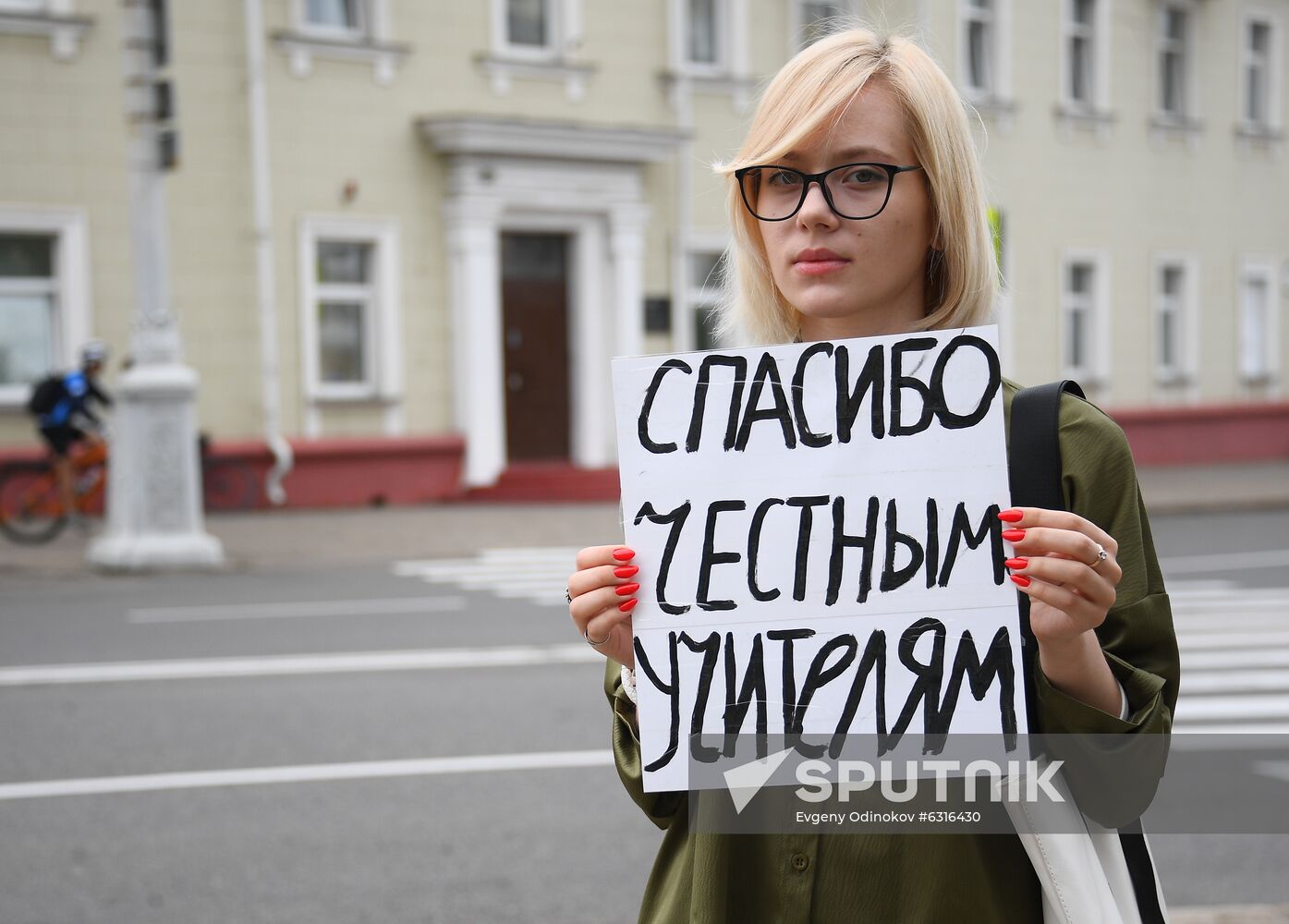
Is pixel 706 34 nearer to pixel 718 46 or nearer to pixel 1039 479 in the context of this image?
pixel 718 46

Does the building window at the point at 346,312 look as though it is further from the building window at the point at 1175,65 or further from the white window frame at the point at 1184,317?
the building window at the point at 1175,65

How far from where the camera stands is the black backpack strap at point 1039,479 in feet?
5.41

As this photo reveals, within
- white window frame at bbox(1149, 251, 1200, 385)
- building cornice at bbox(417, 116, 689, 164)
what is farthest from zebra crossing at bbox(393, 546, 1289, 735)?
white window frame at bbox(1149, 251, 1200, 385)

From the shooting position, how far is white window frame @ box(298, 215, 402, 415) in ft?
59.5

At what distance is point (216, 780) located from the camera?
600 centimetres

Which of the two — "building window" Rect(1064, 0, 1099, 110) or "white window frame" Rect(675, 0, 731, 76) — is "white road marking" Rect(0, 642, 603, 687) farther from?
"building window" Rect(1064, 0, 1099, 110)

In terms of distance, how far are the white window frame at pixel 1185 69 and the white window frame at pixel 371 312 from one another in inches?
614

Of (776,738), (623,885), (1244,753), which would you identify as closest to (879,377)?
(776,738)

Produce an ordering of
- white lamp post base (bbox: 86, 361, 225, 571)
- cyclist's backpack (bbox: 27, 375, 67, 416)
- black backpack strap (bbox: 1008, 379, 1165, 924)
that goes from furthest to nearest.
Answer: cyclist's backpack (bbox: 27, 375, 67, 416)
white lamp post base (bbox: 86, 361, 225, 571)
black backpack strap (bbox: 1008, 379, 1165, 924)

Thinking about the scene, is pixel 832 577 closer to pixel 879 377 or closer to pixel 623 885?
pixel 879 377

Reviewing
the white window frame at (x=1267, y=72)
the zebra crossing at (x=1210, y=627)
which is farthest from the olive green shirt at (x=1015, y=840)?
the white window frame at (x=1267, y=72)

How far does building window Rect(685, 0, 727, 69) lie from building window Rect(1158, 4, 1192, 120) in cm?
1013

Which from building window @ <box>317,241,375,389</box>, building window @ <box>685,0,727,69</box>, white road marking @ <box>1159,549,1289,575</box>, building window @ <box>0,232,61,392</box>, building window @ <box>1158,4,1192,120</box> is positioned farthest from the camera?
building window @ <box>1158,4,1192,120</box>

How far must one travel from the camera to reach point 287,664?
845cm
